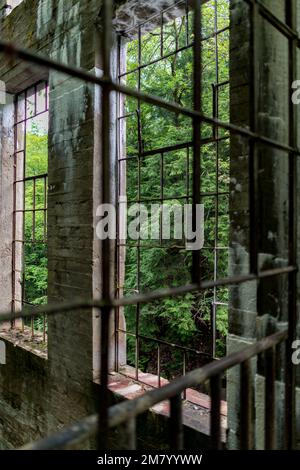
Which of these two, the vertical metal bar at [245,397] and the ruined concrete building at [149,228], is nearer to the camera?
the ruined concrete building at [149,228]

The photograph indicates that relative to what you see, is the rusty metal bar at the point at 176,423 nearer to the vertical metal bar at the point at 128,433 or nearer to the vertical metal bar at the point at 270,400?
the vertical metal bar at the point at 128,433

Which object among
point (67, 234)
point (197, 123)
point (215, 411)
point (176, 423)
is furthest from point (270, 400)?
point (67, 234)

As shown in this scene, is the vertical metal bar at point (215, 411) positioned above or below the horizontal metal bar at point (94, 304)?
below

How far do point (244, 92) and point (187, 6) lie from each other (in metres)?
1.17

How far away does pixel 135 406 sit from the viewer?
0.71 m

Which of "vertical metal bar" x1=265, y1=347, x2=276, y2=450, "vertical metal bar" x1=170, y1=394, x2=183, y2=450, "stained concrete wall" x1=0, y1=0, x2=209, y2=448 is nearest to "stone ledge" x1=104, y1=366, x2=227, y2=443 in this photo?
"stained concrete wall" x1=0, y1=0, x2=209, y2=448

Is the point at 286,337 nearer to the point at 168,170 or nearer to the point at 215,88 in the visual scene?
the point at 215,88

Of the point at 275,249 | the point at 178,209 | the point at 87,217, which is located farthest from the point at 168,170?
the point at 275,249

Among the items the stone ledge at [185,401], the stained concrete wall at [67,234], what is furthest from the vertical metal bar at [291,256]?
the stained concrete wall at [67,234]

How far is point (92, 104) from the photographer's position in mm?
2887

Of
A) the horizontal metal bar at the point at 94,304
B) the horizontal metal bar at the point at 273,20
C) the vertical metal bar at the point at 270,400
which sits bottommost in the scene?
the vertical metal bar at the point at 270,400

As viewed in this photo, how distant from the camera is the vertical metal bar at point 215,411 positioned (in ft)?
2.92

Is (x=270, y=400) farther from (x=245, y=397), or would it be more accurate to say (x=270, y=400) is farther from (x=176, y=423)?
(x=176, y=423)

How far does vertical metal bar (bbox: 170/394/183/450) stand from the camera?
0.79 metres
